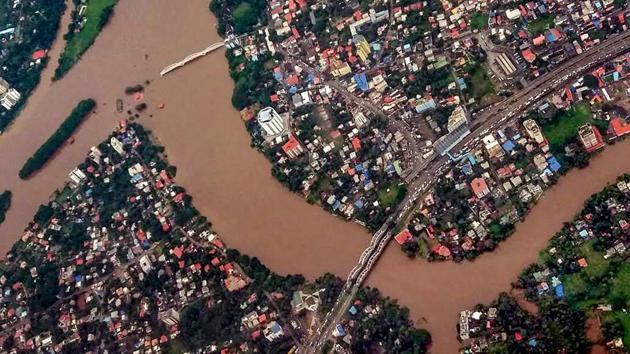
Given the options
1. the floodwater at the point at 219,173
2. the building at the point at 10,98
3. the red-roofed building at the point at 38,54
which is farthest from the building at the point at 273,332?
the red-roofed building at the point at 38,54

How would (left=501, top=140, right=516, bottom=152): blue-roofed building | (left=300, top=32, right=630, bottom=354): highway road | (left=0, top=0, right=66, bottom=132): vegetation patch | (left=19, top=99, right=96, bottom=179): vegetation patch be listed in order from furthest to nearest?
(left=0, top=0, right=66, bottom=132): vegetation patch
(left=19, top=99, right=96, bottom=179): vegetation patch
(left=300, top=32, right=630, bottom=354): highway road
(left=501, top=140, right=516, bottom=152): blue-roofed building

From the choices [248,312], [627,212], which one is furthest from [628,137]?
[248,312]

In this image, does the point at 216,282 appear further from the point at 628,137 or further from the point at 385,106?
the point at 628,137

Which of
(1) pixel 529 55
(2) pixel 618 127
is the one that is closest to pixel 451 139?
(1) pixel 529 55

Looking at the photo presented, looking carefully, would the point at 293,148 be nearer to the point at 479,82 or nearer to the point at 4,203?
the point at 479,82

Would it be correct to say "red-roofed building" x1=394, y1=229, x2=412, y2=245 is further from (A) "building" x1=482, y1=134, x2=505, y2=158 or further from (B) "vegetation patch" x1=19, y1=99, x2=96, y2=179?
(B) "vegetation patch" x1=19, y1=99, x2=96, y2=179

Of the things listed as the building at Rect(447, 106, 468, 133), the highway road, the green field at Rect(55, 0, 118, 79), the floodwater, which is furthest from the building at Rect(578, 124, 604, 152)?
the green field at Rect(55, 0, 118, 79)

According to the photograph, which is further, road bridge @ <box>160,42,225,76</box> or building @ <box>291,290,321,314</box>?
road bridge @ <box>160,42,225,76</box>
